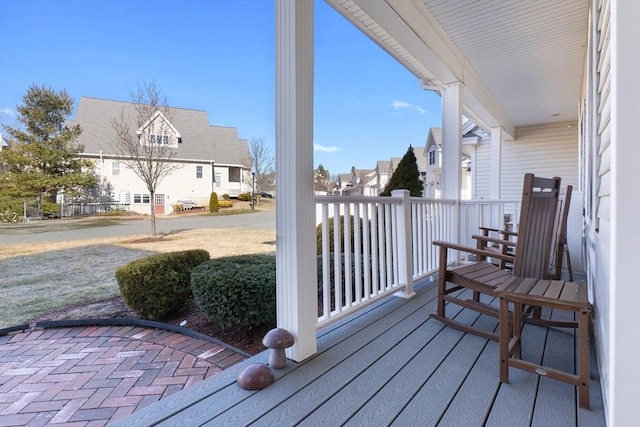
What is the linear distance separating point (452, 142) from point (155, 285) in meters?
3.95

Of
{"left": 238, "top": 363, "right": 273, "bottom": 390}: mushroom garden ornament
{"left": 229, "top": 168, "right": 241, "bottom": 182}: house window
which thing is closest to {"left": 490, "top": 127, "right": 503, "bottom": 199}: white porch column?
{"left": 229, "top": 168, "right": 241, "bottom": 182}: house window

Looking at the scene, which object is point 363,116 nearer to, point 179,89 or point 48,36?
point 179,89

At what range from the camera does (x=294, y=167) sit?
179 cm

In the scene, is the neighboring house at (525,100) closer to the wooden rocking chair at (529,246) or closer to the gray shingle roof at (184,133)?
the wooden rocking chair at (529,246)

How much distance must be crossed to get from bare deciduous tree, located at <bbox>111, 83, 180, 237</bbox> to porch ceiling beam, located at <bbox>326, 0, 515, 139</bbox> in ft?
14.0

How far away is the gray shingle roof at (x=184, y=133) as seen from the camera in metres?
5.17

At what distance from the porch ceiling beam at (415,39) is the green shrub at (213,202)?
5335mm

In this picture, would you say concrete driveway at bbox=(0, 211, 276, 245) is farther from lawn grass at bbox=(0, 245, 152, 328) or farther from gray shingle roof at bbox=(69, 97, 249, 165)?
gray shingle roof at bbox=(69, 97, 249, 165)

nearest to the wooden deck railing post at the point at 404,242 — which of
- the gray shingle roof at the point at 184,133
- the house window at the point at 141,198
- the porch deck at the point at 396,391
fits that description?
the porch deck at the point at 396,391

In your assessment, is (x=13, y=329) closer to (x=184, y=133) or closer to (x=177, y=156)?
(x=177, y=156)

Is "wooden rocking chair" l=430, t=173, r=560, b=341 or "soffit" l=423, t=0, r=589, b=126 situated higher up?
"soffit" l=423, t=0, r=589, b=126

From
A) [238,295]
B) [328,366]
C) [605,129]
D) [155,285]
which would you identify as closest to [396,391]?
[328,366]

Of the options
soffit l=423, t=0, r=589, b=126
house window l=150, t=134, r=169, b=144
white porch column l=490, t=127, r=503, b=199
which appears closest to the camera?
soffit l=423, t=0, r=589, b=126

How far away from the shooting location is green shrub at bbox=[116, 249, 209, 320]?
11.4 feet
